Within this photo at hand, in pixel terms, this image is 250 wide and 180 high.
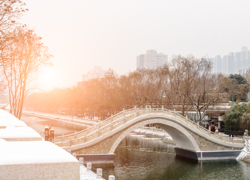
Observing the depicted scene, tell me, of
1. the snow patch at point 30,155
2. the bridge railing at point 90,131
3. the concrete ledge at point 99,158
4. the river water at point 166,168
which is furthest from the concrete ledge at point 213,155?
the snow patch at point 30,155

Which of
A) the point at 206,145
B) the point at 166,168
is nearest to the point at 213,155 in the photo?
the point at 206,145

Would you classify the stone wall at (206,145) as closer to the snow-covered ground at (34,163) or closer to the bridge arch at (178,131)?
the bridge arch at (178,131)

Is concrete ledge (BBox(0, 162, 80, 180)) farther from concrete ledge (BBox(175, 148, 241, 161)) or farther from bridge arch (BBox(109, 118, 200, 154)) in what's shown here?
concrete ledge (BBox(175, 148, 241, 161))

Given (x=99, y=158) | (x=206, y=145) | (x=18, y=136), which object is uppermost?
(x=18, y=136)

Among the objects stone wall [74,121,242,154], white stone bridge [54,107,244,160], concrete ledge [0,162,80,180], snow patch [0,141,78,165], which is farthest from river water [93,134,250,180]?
concrete ledge [0,162,80,180]

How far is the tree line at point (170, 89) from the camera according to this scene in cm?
3734

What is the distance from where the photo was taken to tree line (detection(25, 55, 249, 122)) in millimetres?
37344

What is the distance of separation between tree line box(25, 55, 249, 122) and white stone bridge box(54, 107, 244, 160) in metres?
8.32

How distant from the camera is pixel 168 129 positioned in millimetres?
28047

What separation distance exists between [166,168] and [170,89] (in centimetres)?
2421

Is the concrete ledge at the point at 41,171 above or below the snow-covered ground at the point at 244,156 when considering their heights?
above

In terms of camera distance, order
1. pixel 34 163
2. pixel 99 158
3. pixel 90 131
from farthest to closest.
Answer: pixel 90 131, pixel 99 158, pixel 34 163

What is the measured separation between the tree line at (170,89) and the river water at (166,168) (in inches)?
408

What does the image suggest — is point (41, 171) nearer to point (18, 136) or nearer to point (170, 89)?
point (18, 136)
